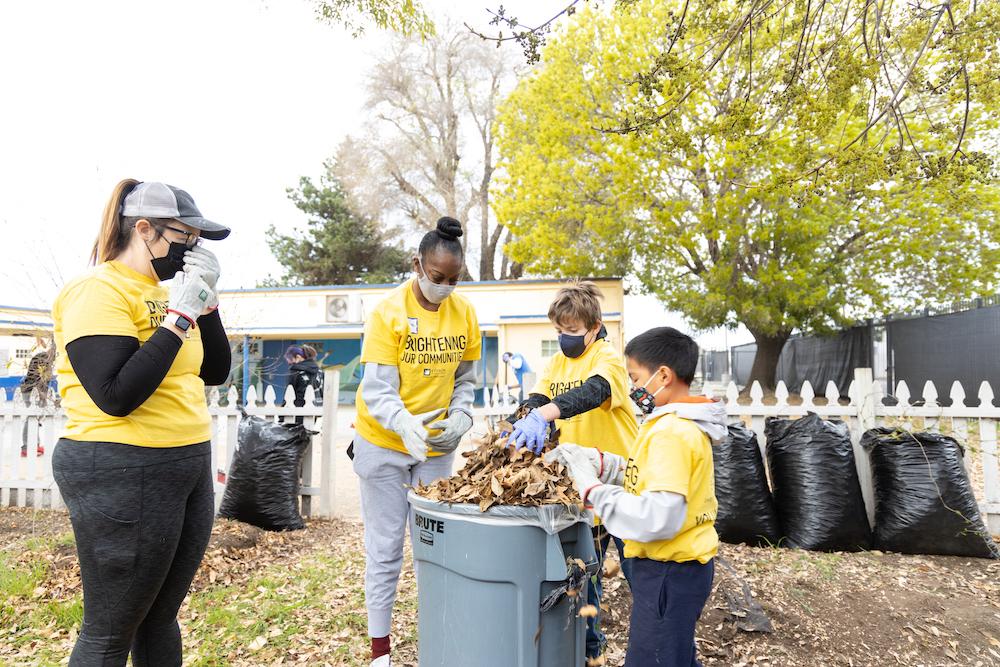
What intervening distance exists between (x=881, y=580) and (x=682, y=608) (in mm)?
2383

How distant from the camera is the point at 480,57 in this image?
21.2 m

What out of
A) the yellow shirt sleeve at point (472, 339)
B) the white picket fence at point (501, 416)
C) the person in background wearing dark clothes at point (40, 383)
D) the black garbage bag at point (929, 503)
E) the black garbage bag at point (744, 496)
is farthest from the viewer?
the person in background wearing dark clothes at point (40, 383)

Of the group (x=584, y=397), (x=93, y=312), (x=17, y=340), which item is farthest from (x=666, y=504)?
(x=17, y=340)

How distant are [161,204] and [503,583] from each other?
145 cm

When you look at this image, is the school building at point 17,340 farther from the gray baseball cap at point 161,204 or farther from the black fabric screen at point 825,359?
the black fabric screen at point 825,359

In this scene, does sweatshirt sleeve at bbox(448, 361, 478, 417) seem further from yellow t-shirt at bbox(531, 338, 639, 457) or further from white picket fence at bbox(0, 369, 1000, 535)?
white picket fence at bbox(0, 369, 1000, 535)

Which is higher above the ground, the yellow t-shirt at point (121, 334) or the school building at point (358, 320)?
the school building at point (358, 320)

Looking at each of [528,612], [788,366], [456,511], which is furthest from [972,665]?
[788,366]

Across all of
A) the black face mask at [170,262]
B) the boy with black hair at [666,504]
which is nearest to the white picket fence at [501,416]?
the boy with black hair at [666,504]

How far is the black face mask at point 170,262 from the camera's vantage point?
179 cm

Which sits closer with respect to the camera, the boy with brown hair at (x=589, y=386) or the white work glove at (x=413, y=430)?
the white work glove at (x=413, y=430)

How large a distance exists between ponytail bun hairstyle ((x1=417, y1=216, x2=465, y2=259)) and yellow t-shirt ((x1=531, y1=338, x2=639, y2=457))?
690mm

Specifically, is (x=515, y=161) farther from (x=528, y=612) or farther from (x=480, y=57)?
(x=528, y=612)

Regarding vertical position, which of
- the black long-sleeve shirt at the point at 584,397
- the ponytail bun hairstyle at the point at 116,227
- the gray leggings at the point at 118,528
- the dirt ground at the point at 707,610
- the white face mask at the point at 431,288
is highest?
the ponytail bun hairstyle at the point at 116,227
